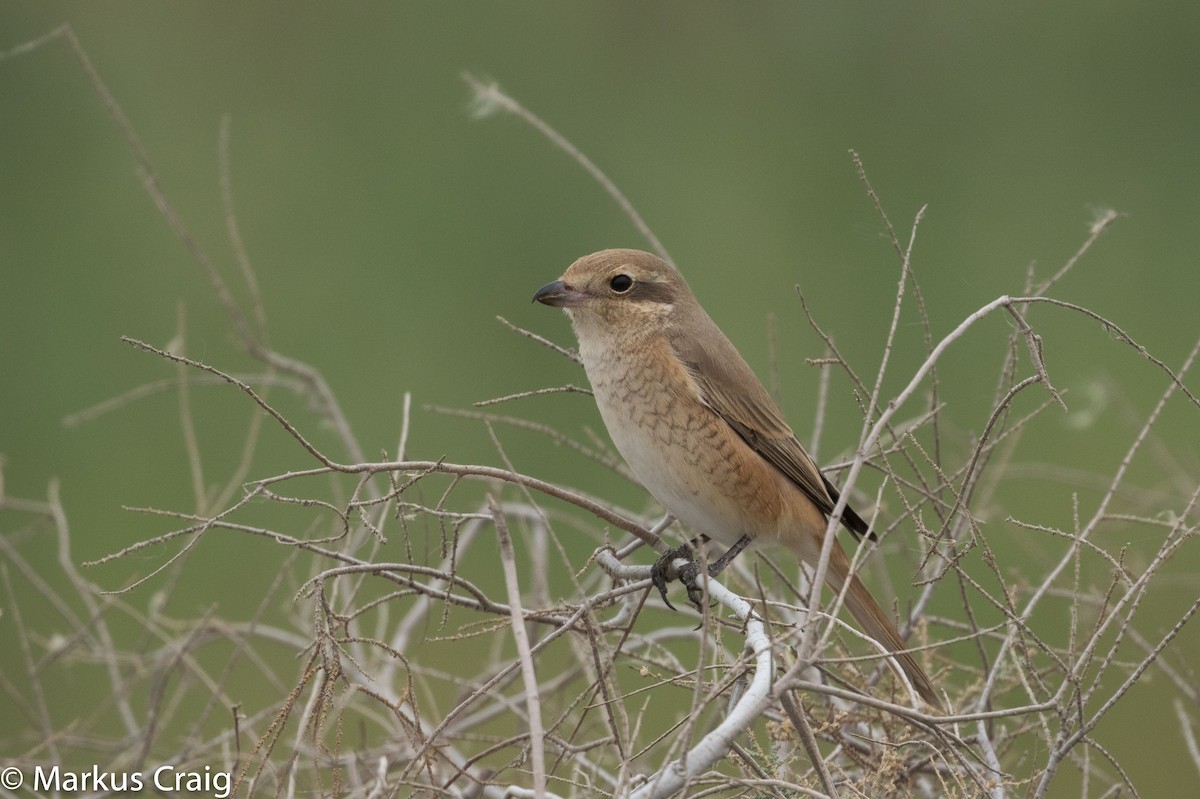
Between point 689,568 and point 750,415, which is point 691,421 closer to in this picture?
point 750,415

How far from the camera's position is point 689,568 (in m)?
3.49

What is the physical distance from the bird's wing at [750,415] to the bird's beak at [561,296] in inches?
10.2

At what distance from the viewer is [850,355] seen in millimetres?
7504

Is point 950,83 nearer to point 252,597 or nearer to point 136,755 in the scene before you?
point 252,597

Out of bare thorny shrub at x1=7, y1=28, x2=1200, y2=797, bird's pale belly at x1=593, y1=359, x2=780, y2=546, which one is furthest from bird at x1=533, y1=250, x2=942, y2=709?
bare thorny shrub at x1=7, y1=28, x2=1200, y2=797

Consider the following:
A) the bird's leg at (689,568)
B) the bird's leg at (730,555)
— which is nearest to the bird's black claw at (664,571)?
the bird's leg at (689,568)

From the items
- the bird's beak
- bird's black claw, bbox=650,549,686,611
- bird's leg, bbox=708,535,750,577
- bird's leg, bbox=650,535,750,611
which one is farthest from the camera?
the bird's beak

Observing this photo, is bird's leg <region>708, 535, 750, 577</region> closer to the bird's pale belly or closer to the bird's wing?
the bird's pale belly

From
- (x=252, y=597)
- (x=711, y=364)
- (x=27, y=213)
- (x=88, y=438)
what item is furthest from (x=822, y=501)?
(x=27, y=213)

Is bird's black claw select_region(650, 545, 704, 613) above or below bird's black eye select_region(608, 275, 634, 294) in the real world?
below

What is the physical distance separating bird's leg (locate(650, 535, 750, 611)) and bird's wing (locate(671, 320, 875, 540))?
0.21 metres

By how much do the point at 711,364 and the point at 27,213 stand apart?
6.31 m

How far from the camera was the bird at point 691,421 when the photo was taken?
12.0 feet

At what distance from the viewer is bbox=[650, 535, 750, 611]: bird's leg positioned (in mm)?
3275
